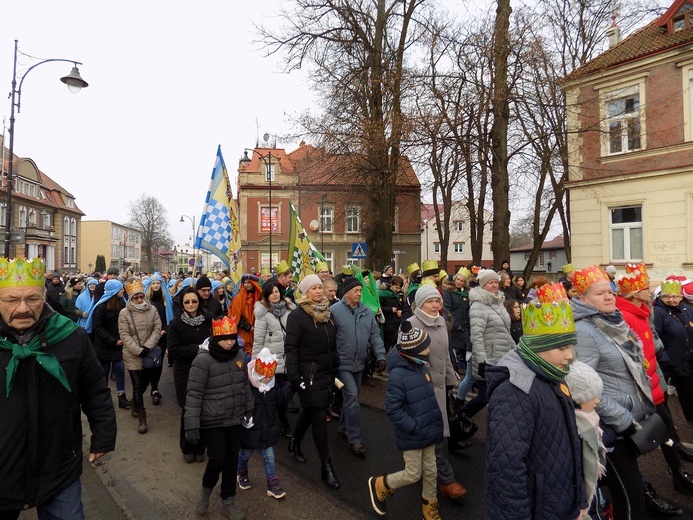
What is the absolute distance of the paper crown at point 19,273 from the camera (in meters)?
2.45

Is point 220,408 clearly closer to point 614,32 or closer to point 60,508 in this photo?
point 60,508

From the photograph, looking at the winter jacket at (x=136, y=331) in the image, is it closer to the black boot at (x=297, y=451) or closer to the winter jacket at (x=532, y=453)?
the black boot at (x=297, y=451)

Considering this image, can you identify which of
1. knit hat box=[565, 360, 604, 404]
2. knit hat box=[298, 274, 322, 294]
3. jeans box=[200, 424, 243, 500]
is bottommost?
jeans box=[200, 424, 243, 500]

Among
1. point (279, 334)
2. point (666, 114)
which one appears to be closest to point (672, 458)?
point (279, 334)

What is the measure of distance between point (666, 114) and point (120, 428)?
1707 centimetres

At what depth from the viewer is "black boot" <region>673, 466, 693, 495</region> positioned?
12.7ft

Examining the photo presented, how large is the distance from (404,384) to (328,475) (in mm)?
1401

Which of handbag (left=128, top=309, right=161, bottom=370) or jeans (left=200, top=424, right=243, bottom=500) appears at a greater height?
handbag (left=128, top=309, right=161, bottom=370)

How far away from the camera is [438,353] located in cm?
419

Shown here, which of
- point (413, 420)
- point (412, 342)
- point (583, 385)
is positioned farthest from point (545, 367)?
point (413, 420)

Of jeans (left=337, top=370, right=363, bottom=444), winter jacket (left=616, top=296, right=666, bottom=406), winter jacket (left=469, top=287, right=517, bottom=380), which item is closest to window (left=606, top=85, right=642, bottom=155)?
winter jacket (left=469, top=287, right=517, bottom=380)

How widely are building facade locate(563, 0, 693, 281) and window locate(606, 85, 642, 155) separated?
3cm

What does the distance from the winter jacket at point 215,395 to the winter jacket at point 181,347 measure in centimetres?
153

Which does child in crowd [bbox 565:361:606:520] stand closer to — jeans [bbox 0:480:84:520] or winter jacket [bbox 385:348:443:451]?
winter jacket [bbox 385:348:443:451]
